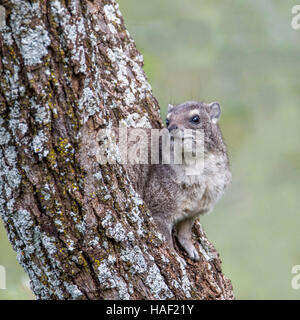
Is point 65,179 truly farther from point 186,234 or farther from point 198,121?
point 198,121

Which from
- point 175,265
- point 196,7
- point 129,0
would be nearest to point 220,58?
point 196,7

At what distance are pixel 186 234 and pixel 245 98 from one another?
214 inches

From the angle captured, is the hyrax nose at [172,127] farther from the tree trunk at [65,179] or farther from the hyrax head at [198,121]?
the tree trunk at [65,179]

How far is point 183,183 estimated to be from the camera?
4.86m

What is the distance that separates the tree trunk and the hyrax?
65cm

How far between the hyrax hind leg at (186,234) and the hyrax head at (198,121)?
709 mm

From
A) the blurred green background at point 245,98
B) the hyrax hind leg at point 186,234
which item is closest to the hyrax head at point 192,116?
the hyrax hind leg at point 186,234

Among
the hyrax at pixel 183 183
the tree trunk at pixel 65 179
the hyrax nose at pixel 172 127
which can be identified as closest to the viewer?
the tree trunk at pixel 65 179

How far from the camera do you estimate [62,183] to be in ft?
A: 11.6

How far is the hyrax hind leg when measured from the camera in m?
4.82

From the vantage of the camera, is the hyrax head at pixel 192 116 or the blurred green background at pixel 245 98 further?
the blurred green background at pixel 245 98

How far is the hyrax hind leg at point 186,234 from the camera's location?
4824mm

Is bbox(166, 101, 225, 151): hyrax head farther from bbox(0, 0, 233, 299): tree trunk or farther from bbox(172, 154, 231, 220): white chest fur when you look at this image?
bbox(0, 0, 233, 299): tree trunk

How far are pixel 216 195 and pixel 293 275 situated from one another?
5.08 m
